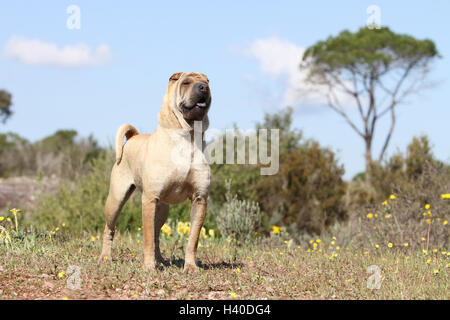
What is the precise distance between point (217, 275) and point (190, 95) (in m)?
1.96

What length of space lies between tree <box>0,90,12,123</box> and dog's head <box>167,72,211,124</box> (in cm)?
4363

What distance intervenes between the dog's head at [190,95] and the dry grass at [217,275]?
1697 millimetres

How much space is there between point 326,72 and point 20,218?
24655 mm

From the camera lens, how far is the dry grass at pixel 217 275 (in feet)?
15.7

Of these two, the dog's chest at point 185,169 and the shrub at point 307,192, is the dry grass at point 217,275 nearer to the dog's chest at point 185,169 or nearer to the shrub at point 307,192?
the dog's chest at point 185,169

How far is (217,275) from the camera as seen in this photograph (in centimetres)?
557

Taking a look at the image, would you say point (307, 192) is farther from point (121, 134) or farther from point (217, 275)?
point (217, 275)

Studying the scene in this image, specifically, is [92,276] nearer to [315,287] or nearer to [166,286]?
[166,286]

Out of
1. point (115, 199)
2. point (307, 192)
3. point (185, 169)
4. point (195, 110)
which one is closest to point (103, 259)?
point (115, 199)

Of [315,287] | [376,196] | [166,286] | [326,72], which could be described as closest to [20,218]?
[166,286]

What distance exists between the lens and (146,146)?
19.3 ft

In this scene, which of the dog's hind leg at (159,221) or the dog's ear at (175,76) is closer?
the dog's ear at (175,76)

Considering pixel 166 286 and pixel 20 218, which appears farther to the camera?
pixel 20 218

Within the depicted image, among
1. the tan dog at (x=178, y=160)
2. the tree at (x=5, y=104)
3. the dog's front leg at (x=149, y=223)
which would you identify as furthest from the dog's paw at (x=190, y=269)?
the tree at (x=5, y=104)
